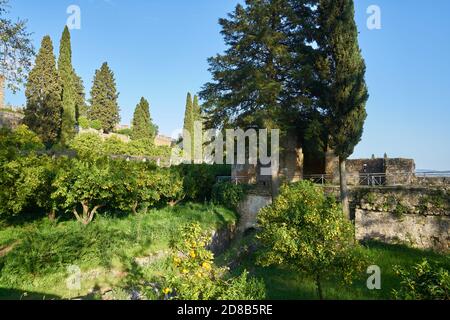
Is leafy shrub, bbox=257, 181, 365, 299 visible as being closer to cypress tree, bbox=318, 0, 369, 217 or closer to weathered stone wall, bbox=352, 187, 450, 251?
cypress tree, bbox=318, 0, 369, 217

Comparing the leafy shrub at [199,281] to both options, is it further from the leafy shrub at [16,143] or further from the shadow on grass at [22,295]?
the leafy shrub at [16,143]

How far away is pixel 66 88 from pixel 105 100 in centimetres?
1683

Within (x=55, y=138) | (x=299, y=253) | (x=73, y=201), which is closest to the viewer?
(x=299, y=253)

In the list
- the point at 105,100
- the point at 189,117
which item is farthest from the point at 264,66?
the point at 105,100

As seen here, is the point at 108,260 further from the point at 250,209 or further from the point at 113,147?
the point at 113,147

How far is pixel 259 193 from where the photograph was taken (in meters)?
21.5

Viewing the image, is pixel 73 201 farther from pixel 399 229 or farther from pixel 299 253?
pixel 399 229

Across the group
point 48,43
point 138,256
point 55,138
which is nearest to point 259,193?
point 138,256

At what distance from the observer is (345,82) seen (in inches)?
615

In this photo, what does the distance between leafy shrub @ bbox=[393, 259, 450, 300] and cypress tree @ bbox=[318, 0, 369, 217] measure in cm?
1171

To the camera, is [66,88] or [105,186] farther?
[66,88]

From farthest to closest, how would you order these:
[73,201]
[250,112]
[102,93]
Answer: [102,93]
[250,112]
[73,201]

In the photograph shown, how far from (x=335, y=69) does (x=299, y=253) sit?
1166 centimetres
